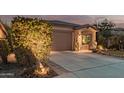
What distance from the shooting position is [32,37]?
9.29 m

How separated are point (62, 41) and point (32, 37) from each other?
6.52 metres

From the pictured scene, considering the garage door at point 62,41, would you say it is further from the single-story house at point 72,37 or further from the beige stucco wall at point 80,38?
the beige stucco wall at point 80,38

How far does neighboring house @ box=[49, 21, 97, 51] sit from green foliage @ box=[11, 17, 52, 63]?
4761 mm

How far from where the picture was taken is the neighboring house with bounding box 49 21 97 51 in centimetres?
1538

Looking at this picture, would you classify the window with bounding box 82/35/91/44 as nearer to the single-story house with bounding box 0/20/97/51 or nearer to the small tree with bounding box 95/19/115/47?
the single-story house with bounding box 0/20/97/51

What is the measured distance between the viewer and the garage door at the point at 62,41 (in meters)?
14.8

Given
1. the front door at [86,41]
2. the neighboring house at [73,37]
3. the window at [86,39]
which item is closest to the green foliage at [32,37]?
the neighboring house at [73,37]

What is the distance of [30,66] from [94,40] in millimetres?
8563

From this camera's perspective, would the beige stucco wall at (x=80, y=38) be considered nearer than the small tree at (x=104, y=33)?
No

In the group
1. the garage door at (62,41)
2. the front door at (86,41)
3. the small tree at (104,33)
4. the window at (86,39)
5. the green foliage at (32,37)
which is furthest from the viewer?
the window at (86,39)
